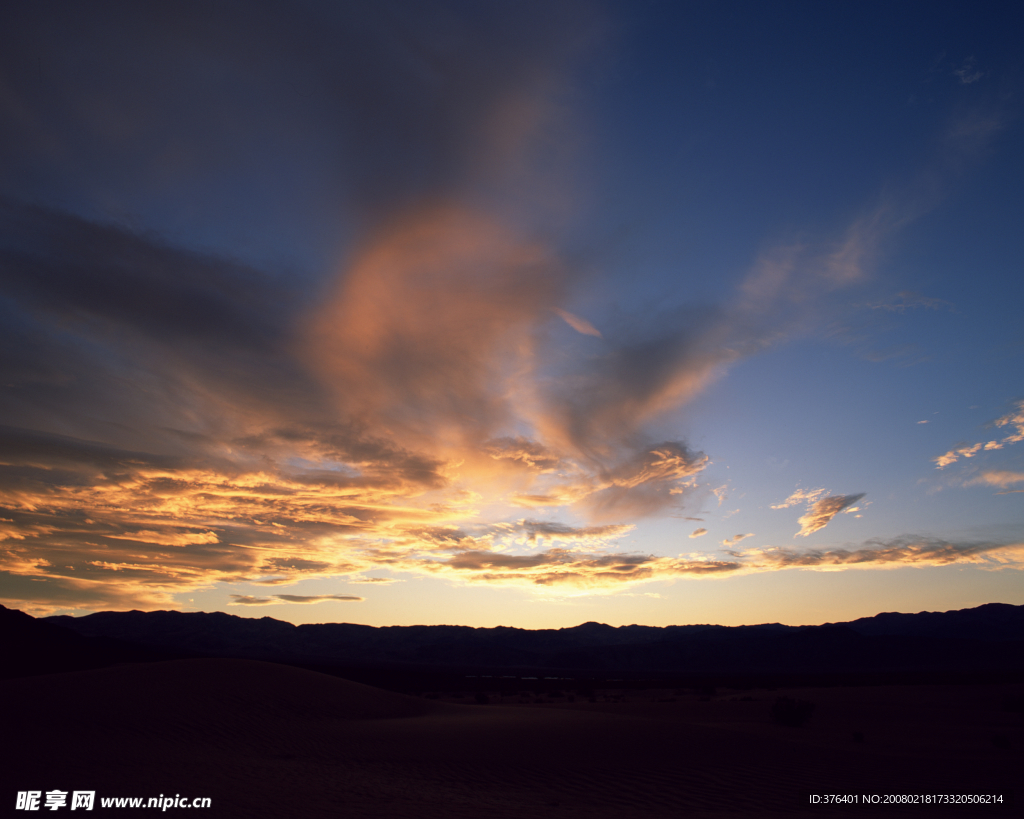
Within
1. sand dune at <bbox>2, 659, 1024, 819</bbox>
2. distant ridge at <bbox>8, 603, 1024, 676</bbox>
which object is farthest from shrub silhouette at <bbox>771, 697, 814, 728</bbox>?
distant ridge at <bbox>8, 603, 1024, 676</bbox>

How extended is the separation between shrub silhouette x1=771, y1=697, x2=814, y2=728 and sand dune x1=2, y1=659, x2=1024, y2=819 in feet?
1.95

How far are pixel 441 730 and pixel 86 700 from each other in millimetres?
11969

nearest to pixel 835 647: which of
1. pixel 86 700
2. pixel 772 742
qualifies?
pixel 772 742

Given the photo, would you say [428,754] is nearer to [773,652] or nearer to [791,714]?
[791,714]

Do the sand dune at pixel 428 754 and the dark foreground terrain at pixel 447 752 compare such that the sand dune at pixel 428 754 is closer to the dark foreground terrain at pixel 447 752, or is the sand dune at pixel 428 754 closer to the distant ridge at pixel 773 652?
the dark foreground terrain at pixel 447 752

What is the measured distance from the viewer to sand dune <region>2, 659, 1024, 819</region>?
11.2 meters

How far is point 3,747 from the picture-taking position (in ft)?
47.1

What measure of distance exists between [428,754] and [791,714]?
14.2 meters

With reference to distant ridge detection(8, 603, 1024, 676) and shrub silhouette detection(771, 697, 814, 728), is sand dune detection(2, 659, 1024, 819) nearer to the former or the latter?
shrub silhouette detection(771, 697, 814, 728)

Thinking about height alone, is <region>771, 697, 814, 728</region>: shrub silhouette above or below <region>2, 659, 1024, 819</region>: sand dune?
below

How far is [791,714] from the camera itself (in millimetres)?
21328

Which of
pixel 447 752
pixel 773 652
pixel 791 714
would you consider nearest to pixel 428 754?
pixel 447 752

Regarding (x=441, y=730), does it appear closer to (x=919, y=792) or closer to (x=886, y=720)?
(x=919, y=792)

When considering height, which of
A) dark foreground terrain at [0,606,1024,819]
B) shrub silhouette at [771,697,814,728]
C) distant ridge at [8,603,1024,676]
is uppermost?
dark foreground terrain at [0,606,1024,819]
